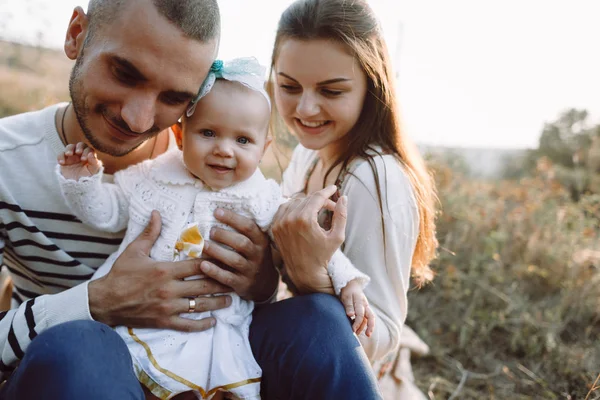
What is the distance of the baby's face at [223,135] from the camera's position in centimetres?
179

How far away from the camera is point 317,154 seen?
2750mm

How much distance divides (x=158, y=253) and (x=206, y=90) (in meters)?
0.64

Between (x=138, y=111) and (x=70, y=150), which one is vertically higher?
(x=138, y=111)

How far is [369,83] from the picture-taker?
2.31 meters

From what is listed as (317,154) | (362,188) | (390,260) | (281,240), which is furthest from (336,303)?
(317,154)

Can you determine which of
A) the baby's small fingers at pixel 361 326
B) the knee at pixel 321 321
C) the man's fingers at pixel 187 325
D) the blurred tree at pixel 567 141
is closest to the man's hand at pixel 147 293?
the man's fingers at pixel 187 325

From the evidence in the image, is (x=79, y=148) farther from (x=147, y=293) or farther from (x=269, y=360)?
(x=269, y=360)

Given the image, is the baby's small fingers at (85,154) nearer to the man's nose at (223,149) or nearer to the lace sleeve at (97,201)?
the lace sleeve at (97,201)

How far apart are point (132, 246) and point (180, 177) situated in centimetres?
32

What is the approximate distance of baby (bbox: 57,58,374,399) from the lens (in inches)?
65.7

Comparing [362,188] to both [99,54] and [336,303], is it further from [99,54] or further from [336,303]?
[99,54]

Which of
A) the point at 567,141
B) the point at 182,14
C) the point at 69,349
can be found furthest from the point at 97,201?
the point at 567,141

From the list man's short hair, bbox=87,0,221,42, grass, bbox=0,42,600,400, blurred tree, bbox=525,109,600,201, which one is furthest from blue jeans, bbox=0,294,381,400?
blurred tree, bbox=525,109,600,201

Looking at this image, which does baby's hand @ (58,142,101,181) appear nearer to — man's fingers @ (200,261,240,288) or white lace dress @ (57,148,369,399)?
white lace dress @ (57,148,369,399)
